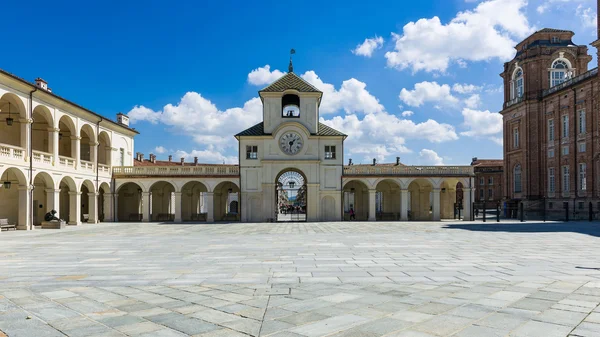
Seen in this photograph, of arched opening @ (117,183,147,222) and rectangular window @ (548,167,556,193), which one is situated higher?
rectangular window @ (548,167,556,193)

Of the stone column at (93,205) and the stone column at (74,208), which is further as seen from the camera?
the stone column at (93,205)

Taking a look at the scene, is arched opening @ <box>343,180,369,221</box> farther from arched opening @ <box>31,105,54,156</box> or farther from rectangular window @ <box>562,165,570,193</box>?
arched opening @ <box>31,105,54,156</box>

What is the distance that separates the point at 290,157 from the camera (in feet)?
132

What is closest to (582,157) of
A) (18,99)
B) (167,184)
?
(167,184)

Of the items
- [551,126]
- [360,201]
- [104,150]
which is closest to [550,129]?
[551,126]

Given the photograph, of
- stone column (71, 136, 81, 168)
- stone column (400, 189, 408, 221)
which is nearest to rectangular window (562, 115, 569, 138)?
stone column (400, 189, 408, 221)

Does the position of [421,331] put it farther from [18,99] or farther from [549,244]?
[18,99]

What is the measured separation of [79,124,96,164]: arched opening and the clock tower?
1254 centimetres

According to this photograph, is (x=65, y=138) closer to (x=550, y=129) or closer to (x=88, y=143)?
(x=88, y=143)

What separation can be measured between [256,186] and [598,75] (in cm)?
3301

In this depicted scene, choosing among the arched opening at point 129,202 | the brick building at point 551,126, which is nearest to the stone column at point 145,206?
the arched opening at point 129,202

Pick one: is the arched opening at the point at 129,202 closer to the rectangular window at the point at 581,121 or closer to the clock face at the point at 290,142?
the clock face at the point at 290,142

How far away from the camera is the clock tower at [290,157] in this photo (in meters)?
40.1

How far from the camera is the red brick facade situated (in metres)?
41.9
